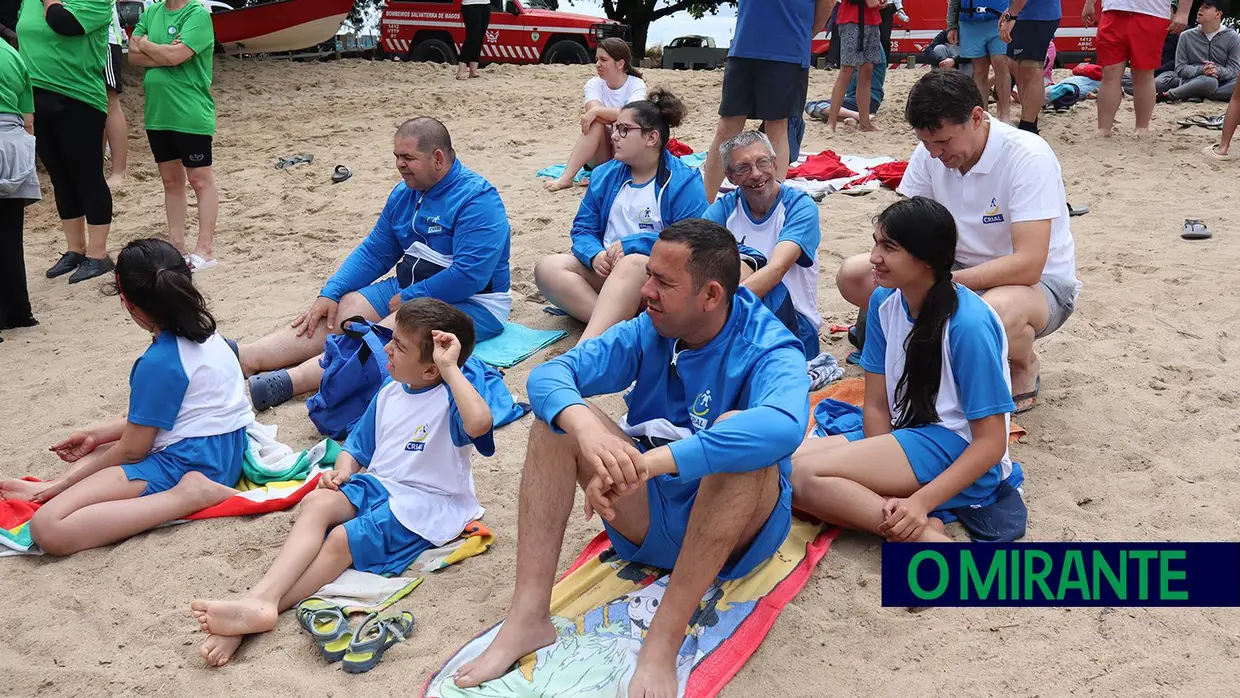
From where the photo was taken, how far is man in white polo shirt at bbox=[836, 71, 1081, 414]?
11.7 feet

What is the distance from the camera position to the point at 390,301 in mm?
4695

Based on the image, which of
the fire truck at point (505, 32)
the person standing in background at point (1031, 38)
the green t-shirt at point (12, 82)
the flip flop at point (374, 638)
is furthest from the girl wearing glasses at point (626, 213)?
the fire truck at point (505, 32)

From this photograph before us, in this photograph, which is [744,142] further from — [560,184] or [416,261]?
[560,184]

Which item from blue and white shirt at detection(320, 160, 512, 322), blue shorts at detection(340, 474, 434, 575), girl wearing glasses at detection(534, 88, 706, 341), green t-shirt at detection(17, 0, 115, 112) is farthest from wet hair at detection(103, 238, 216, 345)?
green t-shirt at detection(17, 0, 115, 112)

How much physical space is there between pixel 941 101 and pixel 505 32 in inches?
492

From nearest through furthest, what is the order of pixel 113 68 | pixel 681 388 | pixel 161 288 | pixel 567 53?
pixel 681 388, pixel 161 288, pixel 113 68, pixel 567 53

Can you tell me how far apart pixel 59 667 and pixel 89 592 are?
386 mm

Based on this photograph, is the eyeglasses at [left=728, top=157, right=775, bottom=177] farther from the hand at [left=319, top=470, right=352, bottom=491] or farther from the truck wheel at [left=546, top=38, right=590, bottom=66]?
the truck wheel at [left=546, top=38, right=590, bottom=66]

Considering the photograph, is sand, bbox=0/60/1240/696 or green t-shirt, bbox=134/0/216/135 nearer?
sand, bbox=0/60/1240/696

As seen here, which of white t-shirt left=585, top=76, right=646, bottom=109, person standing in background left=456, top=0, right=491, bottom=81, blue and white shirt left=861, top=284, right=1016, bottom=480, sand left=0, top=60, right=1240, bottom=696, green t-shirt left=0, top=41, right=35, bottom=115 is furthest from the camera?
person standing in background left=456, top=0, right=491, bottom=81

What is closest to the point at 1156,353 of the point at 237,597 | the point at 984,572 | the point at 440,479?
the point at 984,572

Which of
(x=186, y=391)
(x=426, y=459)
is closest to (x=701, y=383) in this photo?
(x=426, y=459)

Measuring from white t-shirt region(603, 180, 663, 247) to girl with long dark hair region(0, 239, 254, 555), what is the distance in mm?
1981

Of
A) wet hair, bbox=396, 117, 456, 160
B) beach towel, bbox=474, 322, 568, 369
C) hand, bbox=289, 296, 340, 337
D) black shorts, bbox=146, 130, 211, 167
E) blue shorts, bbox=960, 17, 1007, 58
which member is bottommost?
beach towel, bbox=474, 322, 568, 369
